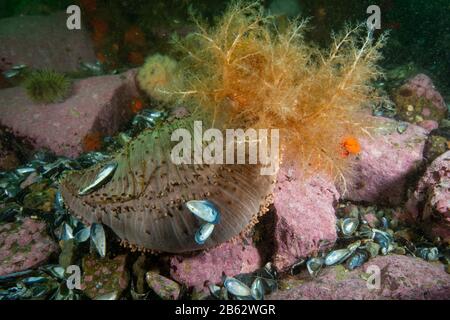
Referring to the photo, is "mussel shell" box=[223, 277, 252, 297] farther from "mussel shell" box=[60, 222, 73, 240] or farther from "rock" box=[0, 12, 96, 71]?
"rock" box=[0, 12, 96, 71]

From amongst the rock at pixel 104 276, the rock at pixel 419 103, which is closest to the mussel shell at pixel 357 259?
the rock at pixel 104 276

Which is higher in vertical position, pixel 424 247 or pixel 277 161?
pixel 277 161

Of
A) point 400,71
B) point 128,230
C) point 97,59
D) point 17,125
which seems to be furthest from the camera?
point 97,59

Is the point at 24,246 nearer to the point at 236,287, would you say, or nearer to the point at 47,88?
the point at 236,287

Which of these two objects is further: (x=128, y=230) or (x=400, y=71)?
(x=400, y=71)

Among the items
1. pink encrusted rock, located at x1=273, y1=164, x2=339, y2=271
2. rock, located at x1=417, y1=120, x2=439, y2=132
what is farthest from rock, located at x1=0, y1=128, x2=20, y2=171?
rock, located at x1=417, y1=120, x2=439, y2=132

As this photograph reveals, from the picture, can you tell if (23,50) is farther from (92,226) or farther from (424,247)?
(424,247)
